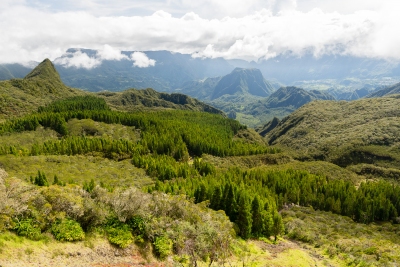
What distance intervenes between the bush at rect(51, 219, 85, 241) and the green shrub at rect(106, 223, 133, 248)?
3076 mm

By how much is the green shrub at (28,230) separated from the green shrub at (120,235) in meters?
7.18

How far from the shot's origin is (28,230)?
26297 millimetres

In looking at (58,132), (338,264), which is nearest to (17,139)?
(58,132)

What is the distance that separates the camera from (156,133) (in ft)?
567

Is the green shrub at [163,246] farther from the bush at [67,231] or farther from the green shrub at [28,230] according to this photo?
the green shrub at [28,230]

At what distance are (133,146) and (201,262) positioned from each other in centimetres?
11604

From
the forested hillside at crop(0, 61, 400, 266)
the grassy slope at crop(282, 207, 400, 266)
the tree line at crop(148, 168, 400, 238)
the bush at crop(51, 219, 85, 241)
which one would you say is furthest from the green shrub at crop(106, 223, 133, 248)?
the grassy slope at crop(282, 207, 400, 266)

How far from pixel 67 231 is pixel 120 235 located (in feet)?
18.7

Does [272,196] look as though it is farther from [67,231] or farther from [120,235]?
[67,231]

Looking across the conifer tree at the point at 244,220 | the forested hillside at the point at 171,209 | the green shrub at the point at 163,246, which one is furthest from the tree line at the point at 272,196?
the green shrub at the point at 163,246

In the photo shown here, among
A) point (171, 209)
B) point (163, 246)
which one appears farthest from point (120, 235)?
point (171, 209)

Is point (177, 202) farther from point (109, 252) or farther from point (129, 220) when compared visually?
point (109, 252)

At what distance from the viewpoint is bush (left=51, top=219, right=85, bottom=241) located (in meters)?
27.8

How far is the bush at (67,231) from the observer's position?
27.8 m
